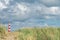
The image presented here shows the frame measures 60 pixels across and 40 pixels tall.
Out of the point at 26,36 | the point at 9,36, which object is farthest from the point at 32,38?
the point at 9,36

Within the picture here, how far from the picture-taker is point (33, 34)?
68.7 feet

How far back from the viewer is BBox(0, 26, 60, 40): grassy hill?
20.7m

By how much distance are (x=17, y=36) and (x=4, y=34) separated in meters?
1.06

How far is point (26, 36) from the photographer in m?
20.5

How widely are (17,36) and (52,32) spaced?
270cm

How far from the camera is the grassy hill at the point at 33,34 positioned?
67.8 feet

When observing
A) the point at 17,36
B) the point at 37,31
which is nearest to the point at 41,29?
the point at 37,31

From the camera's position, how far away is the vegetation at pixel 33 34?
20672mm

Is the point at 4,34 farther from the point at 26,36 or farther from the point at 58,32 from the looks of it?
the point at 58,32

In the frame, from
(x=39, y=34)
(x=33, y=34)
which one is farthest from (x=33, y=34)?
(x=39, y=34)

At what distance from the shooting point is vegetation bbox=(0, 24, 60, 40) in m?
20.7

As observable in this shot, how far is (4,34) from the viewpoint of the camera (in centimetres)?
2122

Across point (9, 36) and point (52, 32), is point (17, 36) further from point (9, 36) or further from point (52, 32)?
point (52, 32)

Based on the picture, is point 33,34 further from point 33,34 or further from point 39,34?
point 39,34
